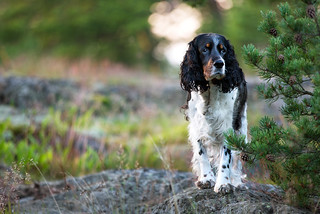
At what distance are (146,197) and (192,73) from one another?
66.9 inches

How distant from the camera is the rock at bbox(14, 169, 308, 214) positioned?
3223 millimetres

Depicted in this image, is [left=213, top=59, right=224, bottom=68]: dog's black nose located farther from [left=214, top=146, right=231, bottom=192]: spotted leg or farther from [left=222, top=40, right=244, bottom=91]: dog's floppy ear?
[left=214, top=146, right=231, bottom=192]: spotted leg

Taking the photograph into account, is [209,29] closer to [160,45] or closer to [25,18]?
[160,45]

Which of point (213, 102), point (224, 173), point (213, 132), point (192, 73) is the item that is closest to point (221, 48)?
point (192, 73)

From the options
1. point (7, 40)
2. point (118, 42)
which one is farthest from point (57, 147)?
point (118, 42)

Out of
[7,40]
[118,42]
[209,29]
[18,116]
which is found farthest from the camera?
[209,29]

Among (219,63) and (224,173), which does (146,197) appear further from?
(219,63)

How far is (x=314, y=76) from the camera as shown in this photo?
2.50m

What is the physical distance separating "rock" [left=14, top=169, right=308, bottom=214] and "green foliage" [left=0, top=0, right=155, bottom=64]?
51.3 ft

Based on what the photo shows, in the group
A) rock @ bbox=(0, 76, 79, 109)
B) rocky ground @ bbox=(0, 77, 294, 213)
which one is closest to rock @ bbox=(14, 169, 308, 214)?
rocky ground @ bbox=(0, 77, 294, 213)

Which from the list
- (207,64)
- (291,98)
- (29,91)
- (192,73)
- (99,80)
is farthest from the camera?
(99,80)

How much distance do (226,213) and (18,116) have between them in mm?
6109

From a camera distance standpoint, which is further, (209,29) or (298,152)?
(209,29)

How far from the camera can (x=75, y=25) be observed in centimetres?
2091
